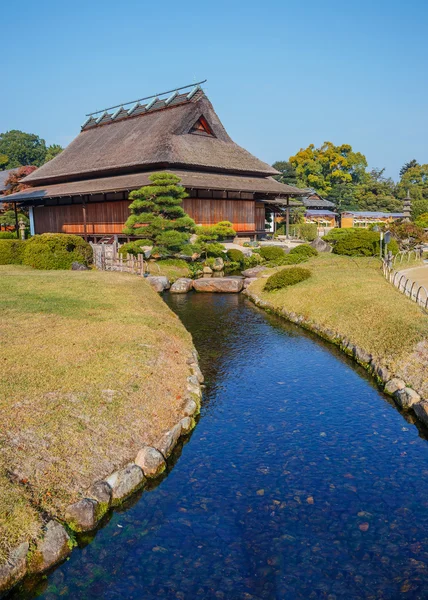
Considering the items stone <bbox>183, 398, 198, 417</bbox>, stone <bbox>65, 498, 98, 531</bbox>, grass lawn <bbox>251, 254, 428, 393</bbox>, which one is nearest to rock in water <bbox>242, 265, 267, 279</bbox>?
grass lawn <bbox>251, 254, 428, 393</bbox>

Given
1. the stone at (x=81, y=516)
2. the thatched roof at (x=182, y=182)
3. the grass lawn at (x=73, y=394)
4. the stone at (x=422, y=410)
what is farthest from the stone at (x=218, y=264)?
the stone at (x=81, y=516)

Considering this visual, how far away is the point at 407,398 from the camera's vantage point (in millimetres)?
10148

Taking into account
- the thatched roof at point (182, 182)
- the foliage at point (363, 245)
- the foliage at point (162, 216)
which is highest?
the thatched roof at point (182, 182)

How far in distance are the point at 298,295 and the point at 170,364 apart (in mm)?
10136

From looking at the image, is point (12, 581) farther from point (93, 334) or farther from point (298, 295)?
point (298, 295)

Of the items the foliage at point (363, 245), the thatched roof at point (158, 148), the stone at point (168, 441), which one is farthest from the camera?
the thatched roof at point (158, 148)

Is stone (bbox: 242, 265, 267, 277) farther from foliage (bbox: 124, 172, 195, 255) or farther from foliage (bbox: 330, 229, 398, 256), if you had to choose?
foliage (bbox: 330, 229, 398, 256)

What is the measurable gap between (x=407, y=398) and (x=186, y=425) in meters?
4.73

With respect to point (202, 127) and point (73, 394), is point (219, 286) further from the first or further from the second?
point (202, 127)

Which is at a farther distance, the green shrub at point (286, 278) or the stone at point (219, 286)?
the stone at point (219, 286)

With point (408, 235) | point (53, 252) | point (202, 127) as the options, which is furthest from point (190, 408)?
point (202, 127)

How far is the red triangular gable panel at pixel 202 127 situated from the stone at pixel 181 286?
62.2 feet

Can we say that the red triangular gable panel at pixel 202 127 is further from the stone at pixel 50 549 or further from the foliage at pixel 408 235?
the stone at pixel 50 549

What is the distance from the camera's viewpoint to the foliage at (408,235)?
108 ft
